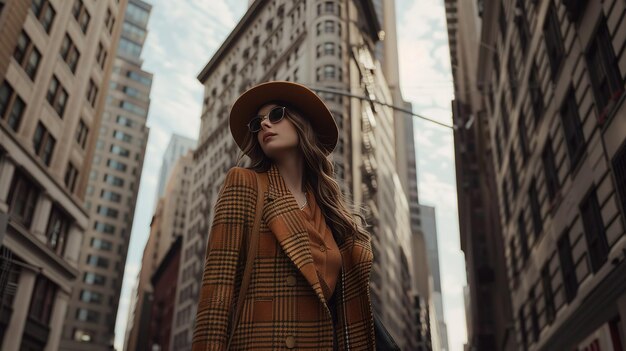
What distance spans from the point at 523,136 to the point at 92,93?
26286 millimetres

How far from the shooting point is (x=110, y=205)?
9825 cm

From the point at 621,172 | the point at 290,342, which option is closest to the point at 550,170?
the point at 621,172

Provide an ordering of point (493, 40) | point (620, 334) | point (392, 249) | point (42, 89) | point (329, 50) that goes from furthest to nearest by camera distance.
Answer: point (392, 249) < point (329, 50) < point (493, 40) < point (42, 89) < point (620, 334)

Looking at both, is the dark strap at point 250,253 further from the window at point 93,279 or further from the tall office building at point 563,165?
the window at point 93,279

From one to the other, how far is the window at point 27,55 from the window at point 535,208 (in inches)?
919

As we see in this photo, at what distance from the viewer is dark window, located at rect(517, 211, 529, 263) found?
24938 mm

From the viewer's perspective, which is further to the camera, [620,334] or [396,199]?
[396,199]

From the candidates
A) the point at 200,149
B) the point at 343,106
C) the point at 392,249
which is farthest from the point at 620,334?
the point at 200,149

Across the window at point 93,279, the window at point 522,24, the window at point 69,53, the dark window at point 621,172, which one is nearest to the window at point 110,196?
the window at point 93,279

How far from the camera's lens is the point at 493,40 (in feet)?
110

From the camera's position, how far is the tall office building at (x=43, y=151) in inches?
990

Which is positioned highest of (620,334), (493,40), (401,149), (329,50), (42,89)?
(401,149)

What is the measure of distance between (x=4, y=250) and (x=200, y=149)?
234 feet

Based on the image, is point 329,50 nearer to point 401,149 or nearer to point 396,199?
point 396,199
